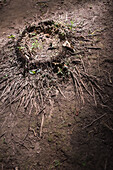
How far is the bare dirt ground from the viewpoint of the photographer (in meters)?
1.44

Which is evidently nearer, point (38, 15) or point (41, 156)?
point (41, 156)

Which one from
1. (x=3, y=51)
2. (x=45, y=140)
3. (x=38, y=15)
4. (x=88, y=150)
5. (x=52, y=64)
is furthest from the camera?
(x=38, y=15)

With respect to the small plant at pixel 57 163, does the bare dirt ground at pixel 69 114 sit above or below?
above

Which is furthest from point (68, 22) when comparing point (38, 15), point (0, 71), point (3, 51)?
point (0, 71)

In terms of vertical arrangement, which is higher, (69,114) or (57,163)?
(69,114)

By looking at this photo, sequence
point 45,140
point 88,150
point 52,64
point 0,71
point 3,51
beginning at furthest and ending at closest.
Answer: point 3,51 < point 0,71 < point 52,64 < point 45,140 < point 88,150

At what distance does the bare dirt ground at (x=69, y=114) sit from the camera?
144cm

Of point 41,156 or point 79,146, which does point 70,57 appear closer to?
point 79,146

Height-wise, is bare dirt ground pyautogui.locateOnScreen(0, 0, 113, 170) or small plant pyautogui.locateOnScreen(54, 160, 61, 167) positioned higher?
bare dirt ground pyautogui.locateOnScreen(0, 0, 113, 170)

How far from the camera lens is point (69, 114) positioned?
1.72 m

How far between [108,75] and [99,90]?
0.98 feet

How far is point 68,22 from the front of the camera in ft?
9.47

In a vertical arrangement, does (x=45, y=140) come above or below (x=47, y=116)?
below

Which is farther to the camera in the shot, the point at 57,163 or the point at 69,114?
the point at 69,114
